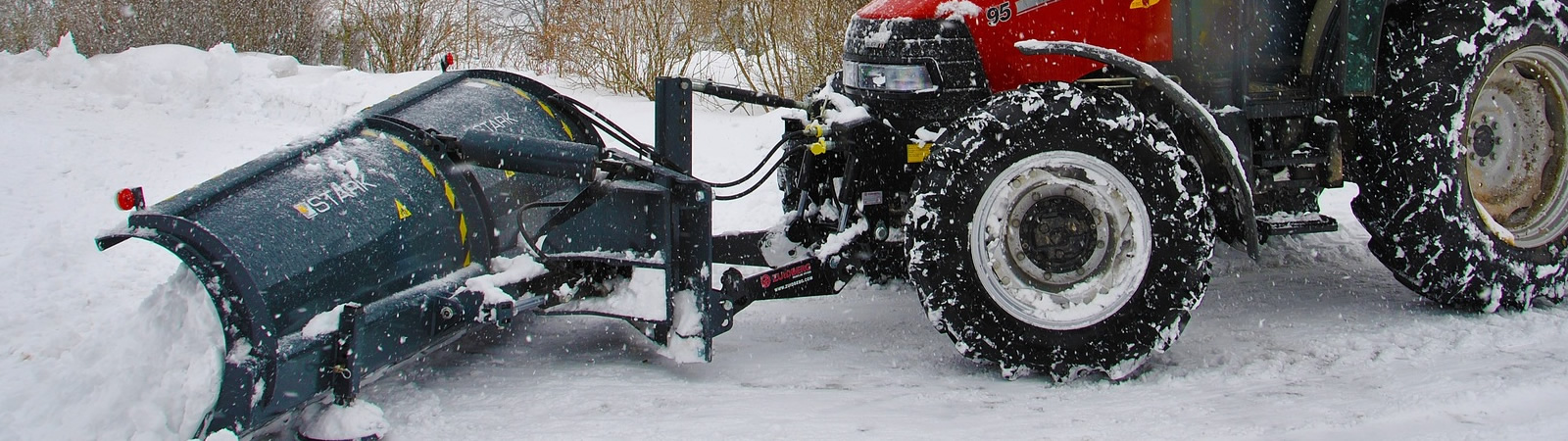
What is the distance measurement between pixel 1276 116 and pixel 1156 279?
1053 mm

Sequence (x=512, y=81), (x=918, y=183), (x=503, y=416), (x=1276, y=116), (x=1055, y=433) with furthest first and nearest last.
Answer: (x=512, y=81) → (x=1276, y=116) → (x=918, y=183) → (x=503, y=416) → (x=1055, y=433)

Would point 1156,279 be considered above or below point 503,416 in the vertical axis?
above

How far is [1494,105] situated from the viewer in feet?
14.7

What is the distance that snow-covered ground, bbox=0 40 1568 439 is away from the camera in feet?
10.0

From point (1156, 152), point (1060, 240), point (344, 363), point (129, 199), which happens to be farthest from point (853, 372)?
point (129, 199)

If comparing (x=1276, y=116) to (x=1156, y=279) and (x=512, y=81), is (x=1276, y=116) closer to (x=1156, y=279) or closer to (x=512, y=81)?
(x=1156, y=279)

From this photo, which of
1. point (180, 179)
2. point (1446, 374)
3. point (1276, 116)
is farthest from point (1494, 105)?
point (180, 179)

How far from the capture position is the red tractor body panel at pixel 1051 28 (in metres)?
4.03

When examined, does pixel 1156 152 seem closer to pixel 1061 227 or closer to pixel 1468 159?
pixel 1061 227

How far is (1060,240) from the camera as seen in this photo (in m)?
3.76

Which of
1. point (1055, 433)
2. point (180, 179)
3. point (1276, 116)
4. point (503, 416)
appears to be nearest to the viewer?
point (1055, 433)

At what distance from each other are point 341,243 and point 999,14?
7.71 feet

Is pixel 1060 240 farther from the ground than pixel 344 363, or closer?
farther from the ground

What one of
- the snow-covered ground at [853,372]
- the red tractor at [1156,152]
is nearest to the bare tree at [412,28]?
the snow-covered ground at [853,372]
